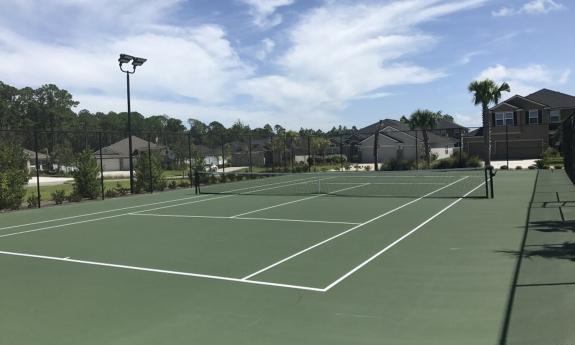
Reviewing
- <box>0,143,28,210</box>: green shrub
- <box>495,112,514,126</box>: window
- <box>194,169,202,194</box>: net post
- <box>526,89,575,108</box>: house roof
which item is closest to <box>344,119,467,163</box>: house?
<box>495,112,514,126</box>: window

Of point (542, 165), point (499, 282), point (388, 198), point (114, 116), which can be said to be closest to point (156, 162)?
point (388, 198)

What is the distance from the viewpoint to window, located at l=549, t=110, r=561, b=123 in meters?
52.5

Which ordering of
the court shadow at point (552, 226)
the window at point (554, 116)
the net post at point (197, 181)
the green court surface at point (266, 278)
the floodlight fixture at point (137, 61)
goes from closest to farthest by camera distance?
the green court surface at point (266, 278), the court shadow at point (552, 226), the net post at point (197, 181), the floodlight fixture at point (137, 61), the window at point (554, 116)

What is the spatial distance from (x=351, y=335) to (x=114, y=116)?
129570mm


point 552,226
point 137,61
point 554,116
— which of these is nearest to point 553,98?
point 554,116

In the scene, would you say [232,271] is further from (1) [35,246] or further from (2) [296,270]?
(1) [35,246]

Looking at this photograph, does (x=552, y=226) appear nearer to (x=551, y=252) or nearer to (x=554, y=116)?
(x=551, y=252)

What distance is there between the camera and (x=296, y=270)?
756cm

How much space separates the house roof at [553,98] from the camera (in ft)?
175

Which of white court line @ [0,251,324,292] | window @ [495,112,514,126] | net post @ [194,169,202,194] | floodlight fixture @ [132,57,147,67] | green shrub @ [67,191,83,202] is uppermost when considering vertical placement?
floodlight fixture @ [132,57,147,67]

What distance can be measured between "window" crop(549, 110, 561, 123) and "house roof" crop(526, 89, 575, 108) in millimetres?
629

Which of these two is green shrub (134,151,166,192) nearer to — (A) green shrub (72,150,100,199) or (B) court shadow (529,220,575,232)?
(A) green shrub (72,150,100,199)

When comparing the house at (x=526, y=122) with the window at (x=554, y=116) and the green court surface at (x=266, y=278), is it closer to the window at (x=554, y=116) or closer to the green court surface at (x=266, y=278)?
the window at (x=554, y=116)

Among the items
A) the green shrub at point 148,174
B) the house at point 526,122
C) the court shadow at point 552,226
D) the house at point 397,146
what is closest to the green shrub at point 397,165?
the green shrub at point 148,174
